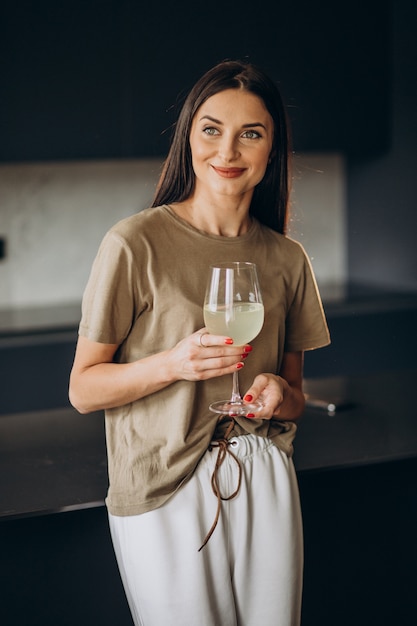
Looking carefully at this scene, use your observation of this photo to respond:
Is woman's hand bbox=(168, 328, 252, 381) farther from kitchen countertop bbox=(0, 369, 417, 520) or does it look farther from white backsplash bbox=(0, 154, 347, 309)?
white backsplash bbox=(0, 154, 347, 309)

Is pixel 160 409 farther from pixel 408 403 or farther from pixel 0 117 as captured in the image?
pixel 0 117

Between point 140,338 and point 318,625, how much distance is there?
2.77 ft

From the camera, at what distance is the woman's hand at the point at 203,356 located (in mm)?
1280

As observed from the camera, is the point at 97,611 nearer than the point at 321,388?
Yes

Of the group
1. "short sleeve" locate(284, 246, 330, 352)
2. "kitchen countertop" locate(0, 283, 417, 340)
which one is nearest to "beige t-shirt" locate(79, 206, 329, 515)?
"short sleeve" locate(284, 246, 330, 352)

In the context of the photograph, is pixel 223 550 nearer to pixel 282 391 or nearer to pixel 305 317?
pixel 282 391

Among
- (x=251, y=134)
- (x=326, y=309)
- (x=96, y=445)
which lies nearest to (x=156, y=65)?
(x=326, y=309)

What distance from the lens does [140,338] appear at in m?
1.41

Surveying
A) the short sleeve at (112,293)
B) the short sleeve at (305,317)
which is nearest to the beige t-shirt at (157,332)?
the short sleeve at (112,293)

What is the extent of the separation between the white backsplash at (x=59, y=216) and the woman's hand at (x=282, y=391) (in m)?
2.24

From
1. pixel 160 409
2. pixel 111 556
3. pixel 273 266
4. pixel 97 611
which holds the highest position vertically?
pixel 273 266

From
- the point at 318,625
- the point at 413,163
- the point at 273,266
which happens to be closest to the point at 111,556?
the point at 318,625

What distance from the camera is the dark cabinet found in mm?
3377

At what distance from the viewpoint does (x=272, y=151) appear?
5.03 feet
